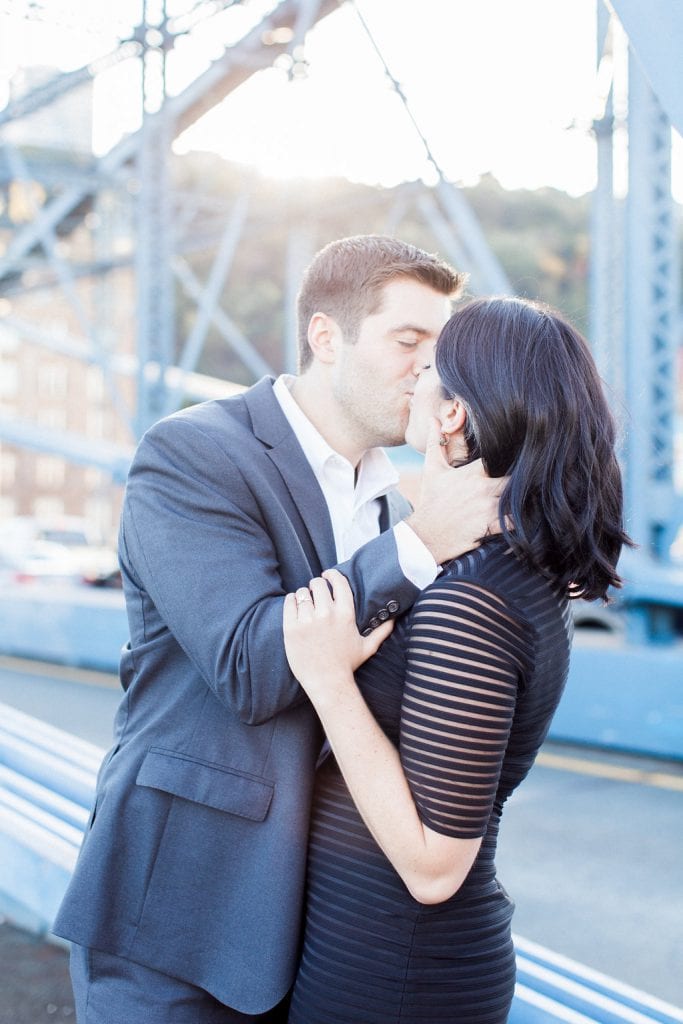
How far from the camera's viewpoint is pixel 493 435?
1.61m

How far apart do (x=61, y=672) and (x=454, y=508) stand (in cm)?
877

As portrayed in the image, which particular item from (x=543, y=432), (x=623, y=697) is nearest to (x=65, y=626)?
(x=623, y=697)

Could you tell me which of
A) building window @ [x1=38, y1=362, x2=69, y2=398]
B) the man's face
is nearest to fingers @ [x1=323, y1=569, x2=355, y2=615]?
the man's face

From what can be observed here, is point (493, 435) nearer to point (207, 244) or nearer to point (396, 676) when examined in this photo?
point (396, 676)

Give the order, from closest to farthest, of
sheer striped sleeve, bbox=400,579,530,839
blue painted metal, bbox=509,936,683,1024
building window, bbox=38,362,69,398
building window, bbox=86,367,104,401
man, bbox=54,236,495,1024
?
sheer striped sleeve, bbox=400,579,530,839 < man, bbox=54,236,495,1024 < blue painted metal, bbox=509,936,683,1024 < building window, bbox=38,362,69,398 < building window, bbox=86,367,104,401

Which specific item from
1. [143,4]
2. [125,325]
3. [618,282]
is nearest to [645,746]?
[618,282]

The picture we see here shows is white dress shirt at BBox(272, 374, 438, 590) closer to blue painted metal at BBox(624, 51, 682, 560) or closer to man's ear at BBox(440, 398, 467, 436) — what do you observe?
man's ear at BBox(440, 398, 467, 436)

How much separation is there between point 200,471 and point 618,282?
9.49 metres

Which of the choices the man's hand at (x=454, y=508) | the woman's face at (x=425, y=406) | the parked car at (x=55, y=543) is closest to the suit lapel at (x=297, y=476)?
the woman's face at (x=425, y=406)

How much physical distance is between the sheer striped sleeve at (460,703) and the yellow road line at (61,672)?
7897 mm

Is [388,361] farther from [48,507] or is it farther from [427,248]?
[48,507]

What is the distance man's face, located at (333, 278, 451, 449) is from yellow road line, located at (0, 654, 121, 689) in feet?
23.7

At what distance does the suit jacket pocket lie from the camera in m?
1.75

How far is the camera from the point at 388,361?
232 cm
